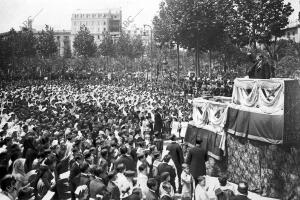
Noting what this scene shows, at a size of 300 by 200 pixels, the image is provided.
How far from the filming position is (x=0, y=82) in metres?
36.8

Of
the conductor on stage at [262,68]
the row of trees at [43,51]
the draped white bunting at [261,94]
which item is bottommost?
the draped white bunting at [261,94]

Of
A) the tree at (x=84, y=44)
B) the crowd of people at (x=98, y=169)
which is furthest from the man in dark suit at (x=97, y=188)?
the tree at (x=84, y=44)

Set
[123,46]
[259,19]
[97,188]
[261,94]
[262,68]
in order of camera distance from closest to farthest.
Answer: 1. [97,188]
2. [261,94]
3. [262,68]
4. [259,19]
5. [123,46]

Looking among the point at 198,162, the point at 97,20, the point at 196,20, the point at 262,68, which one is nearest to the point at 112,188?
the point at 198,162

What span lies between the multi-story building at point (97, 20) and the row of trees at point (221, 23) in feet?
243

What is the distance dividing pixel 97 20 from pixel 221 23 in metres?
83.1

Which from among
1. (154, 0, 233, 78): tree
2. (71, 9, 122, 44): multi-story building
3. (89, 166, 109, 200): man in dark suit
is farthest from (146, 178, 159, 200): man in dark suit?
(71, 9, 122, 44): multi-story building

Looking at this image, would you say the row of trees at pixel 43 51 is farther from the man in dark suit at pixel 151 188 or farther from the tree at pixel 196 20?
the man in dark suit at pixel 151 188

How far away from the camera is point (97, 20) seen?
113m

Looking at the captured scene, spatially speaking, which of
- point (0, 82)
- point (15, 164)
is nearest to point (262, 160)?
point (15, 164)

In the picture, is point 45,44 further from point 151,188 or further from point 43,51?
point 151,188

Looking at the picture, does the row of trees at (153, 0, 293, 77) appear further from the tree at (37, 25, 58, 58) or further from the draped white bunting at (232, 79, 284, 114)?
the tree at (37, 25, 58, 58)

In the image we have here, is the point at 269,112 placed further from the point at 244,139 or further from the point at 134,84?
the point at 134,84

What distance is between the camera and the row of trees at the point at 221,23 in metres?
30.9
